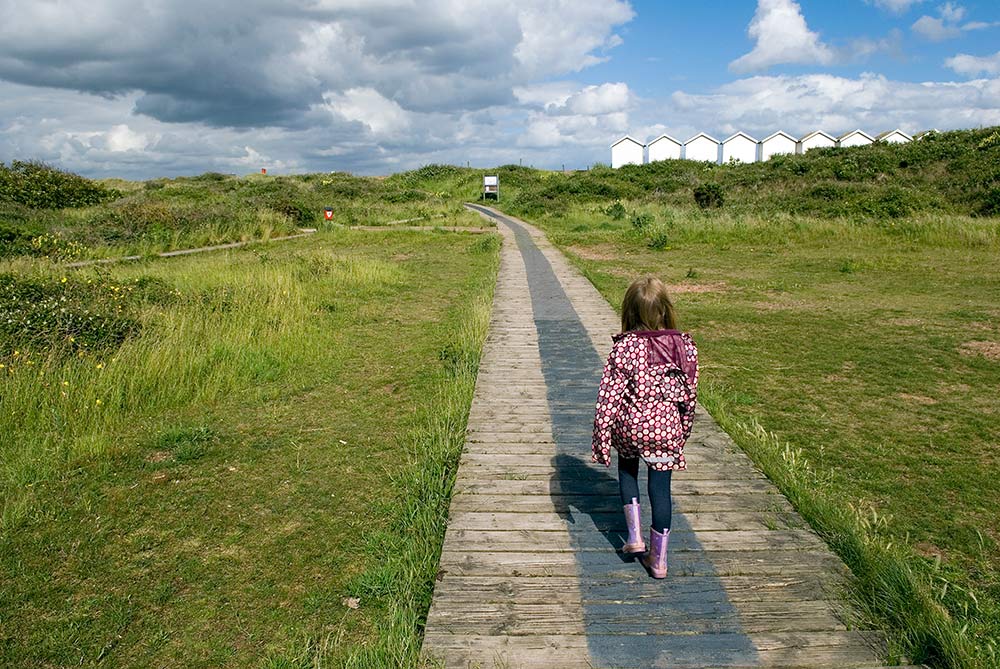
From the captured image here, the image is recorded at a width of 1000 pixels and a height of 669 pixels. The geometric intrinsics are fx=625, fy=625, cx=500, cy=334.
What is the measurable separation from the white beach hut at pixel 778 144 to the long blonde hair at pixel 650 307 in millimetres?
71537

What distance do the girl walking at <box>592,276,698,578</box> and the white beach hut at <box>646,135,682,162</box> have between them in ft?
233

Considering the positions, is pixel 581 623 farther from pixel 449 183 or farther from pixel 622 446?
pixel 449 183

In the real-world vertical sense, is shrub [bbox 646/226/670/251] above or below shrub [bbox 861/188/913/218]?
below

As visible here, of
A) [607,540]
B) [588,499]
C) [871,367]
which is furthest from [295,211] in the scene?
[607,540]

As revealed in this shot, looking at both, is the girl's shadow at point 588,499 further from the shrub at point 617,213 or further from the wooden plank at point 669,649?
the shrub at point 617,213

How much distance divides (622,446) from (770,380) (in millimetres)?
4529

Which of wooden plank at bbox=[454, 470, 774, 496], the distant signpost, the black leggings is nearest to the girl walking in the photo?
the black leggings

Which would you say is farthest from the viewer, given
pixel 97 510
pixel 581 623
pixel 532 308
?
pixel 532 308

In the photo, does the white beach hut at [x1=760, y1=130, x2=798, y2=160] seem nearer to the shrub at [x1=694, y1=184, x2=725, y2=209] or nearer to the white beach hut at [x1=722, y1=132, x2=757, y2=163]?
the white beach hut at [x1=722, y1=132, x2=757, y2=163]

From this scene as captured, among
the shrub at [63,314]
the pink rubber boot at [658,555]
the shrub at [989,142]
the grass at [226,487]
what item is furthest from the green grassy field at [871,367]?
the shrub at [989,142]

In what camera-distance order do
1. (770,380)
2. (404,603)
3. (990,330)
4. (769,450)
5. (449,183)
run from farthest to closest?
(449,183) < (990,330) < (770,380) < (769,450) < (404,603)

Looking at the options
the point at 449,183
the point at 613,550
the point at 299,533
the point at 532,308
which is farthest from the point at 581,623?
the point at 449,183

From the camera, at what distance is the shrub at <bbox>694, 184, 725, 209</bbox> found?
1240 inches

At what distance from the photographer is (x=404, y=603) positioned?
10.0 ft
